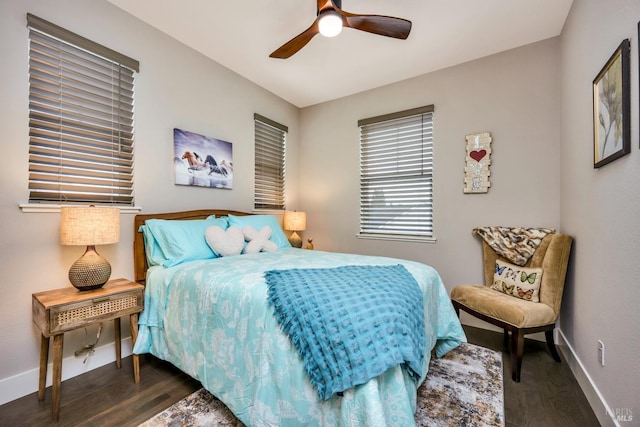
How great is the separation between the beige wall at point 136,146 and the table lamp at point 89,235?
332 millimetres

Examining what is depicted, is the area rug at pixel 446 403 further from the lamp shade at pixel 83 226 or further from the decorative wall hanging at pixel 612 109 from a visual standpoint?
the decorative wall hanging at pixel 612 109

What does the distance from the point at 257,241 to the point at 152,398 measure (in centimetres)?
140

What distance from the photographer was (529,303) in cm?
212

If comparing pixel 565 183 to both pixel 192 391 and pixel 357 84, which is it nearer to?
pixel 357 84

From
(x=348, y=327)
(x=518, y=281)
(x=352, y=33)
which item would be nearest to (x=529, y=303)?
(x=518, y=281)

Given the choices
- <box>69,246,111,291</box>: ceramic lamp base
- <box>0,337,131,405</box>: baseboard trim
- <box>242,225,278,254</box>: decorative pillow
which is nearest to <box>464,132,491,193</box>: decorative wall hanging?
<box>242,225,278,254</box>: decorative pillow

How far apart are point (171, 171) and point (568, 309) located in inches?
145

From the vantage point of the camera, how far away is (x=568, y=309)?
2.26 meters

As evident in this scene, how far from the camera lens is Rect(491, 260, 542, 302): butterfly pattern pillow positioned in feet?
7.38

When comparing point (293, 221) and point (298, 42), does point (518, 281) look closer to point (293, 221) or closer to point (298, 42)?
point (293, 221)

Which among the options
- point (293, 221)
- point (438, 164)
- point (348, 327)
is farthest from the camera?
point (293, 221)

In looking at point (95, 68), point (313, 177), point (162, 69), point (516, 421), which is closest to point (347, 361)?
point (516, 421)

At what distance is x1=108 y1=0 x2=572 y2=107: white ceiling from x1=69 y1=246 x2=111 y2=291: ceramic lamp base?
6.60 ft

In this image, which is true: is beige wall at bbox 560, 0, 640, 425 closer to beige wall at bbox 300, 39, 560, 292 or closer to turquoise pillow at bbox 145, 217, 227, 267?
beige wall at bbox 300, 39, 560, 292
